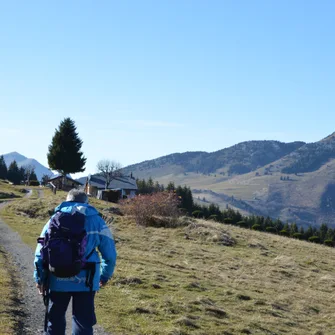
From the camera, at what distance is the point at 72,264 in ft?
19.8

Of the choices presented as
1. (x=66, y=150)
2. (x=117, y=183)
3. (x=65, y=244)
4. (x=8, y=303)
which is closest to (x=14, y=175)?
(x=117, y=183)

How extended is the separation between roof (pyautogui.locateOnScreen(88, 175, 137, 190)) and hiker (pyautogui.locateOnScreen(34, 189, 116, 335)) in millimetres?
99542

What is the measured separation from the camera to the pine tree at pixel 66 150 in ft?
242

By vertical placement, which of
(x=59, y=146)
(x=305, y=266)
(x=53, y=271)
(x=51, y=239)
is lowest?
(x=305, y=266)

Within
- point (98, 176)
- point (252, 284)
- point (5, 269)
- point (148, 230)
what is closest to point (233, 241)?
point (148, 230)

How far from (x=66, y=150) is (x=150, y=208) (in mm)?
35600

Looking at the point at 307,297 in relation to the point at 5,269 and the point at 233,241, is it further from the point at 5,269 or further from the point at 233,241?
the point at 233,241

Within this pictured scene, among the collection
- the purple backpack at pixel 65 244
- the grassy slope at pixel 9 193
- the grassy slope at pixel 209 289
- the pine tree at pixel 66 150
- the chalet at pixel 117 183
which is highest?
the pine tree at pixel 66 150

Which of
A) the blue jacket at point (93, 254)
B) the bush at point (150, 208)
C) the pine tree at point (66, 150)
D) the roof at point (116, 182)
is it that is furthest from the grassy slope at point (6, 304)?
the roof at point (116, 182)

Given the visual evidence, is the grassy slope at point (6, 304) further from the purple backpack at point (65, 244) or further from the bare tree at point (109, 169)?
the bare tree at point (109, 169)

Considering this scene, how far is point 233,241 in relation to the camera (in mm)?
34812

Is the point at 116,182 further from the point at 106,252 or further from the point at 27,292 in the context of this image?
the point at 106,252

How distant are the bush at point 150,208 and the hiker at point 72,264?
110 ft

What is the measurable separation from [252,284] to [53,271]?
49.6 ft
